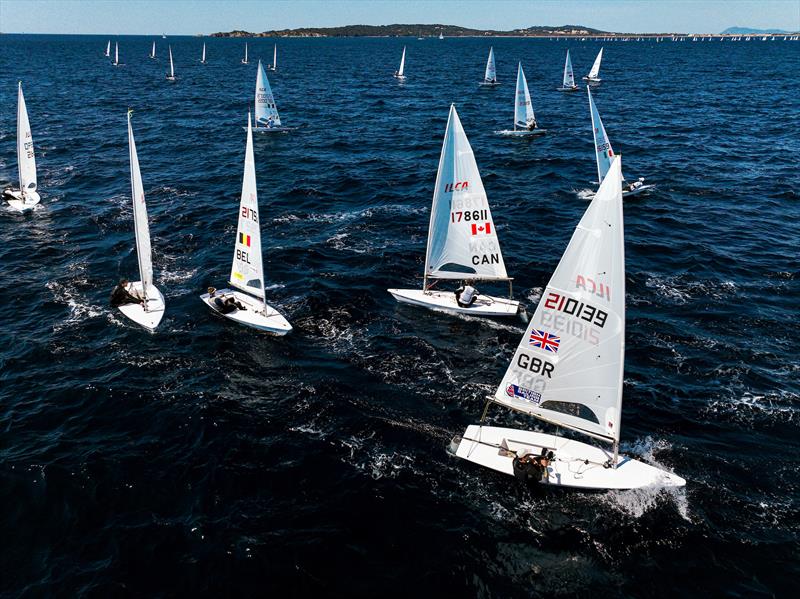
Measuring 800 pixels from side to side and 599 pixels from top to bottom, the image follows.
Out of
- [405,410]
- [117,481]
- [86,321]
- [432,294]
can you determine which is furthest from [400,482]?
[86,321]

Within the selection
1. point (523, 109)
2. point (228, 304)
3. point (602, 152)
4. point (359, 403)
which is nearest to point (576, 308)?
point (359, 403)

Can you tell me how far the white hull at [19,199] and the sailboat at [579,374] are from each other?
4862cm

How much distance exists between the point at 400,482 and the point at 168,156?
6240cm

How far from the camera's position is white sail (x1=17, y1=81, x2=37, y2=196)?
1941 inches

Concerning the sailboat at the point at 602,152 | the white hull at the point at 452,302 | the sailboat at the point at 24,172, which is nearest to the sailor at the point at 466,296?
the white hull at the point at 452,302

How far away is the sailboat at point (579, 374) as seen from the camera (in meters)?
18.6

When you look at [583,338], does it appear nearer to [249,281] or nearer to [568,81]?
[249,281]

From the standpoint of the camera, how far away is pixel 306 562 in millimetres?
18516

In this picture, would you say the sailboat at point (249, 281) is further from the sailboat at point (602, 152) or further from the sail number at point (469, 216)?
the sailboat at point (602, 152)

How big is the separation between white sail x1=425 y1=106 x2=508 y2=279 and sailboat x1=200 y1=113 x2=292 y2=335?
403 inches

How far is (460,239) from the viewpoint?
1299 inches

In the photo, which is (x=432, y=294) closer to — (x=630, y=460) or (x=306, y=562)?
(x=630, y=460)

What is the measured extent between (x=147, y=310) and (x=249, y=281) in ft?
21.1

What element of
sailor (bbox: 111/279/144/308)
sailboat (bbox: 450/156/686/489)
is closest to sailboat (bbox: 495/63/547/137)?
sailor (bbox: 111/279/144/308)
